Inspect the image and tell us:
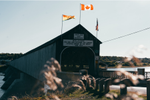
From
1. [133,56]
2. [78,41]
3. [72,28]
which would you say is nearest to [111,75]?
[78,41]

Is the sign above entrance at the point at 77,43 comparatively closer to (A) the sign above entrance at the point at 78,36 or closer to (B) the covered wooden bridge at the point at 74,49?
(B) the covered wooden bridge at the point at 74,49

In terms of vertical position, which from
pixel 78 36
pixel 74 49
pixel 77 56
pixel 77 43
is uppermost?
pixel 78 36

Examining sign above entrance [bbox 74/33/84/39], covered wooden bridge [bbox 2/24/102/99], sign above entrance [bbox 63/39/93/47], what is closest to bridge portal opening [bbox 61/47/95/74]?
covered wooden bridge [bbox 2/24/102/99]

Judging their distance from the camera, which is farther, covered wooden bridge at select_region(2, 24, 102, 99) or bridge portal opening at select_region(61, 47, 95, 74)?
bridge portal opening at select_region(61, 47, 95, 74)

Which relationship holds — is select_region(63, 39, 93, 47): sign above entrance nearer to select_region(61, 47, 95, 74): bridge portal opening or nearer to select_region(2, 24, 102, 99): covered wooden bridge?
select_region(2, 24, 102, 99): covered wooden bridge

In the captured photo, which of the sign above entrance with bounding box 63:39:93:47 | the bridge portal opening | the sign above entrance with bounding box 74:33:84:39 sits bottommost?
the bridge portal opening

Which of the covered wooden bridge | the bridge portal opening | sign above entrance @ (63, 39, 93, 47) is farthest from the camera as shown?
the bridge portal opening

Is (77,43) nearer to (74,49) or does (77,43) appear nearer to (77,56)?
(74,49)

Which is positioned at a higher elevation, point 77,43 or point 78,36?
point 78,36

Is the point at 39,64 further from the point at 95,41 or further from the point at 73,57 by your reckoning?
the point at 95,41

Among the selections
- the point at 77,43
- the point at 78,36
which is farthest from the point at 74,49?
the point at 78,36

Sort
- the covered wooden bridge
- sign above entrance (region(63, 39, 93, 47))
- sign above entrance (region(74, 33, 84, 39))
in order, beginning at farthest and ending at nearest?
sign above entrance (region(74, 33, 84, 39)) → sign above entrance (region(63, 39, 93, 47)) → the covered wooden bridge

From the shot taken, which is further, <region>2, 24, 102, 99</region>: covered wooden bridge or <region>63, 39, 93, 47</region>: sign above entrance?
<region>63, 39, 93, 47</region>: sign above entrance

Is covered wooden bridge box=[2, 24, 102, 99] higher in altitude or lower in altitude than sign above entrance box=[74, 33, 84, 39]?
lower
